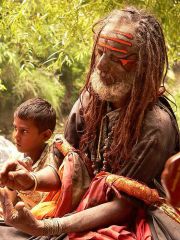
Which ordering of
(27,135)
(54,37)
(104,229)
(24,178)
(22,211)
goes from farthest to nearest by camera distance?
(54,37) < (27,135) < (24,178) < (104,229) < (22,211)

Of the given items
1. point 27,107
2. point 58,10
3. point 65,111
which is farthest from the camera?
point 65,111

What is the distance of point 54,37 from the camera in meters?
4.90

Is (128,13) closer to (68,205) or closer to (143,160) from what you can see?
(143,160)

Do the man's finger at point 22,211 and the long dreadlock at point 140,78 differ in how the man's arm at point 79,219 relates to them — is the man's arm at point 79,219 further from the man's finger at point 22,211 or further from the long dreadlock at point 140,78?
the long dreadlock at point 140,78

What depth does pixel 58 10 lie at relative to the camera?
3684mm

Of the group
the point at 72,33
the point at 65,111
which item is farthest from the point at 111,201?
the point at 65,111

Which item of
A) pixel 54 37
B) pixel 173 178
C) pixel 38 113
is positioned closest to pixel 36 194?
pixel 38 113

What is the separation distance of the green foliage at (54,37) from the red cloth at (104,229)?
54.0 inches

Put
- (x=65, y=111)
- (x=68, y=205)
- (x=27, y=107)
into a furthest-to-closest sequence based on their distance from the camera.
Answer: (x=65, y=111), (x=27, y=107), (x=68, y=205)

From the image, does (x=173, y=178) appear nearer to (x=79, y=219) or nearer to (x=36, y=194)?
(x=79, y=219)

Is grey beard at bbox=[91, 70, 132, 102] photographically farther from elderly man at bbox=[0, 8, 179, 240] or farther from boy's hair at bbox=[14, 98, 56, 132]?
boy's hair at bbox=[14, 98, 56, 132]

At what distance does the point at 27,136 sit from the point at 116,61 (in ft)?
3.03

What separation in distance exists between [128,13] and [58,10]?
1664 millimetres

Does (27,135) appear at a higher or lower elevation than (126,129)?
lower
